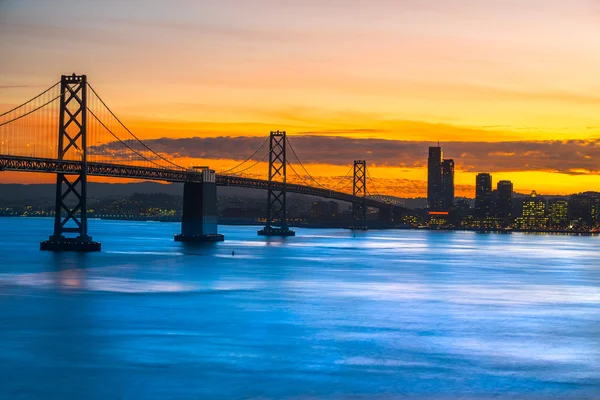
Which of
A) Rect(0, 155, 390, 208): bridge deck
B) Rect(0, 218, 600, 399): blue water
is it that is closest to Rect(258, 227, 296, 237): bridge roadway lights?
Rect(0, 155, 390, 208): bridge deck

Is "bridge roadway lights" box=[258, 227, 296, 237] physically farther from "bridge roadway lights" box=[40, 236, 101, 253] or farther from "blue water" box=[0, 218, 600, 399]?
"blue water" box=[0, 218, 600, 399]

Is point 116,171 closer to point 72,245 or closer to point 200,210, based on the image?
point 72,245

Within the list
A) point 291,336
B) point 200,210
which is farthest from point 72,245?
point 291,336

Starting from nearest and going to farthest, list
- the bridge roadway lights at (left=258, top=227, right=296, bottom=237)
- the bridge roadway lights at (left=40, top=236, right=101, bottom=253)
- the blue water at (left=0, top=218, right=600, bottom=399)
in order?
the blue water at (left=0, top=218, right=600, bottom=399) → the bridge roadway lights at (left=40, top=236, right=101, bottom=253) → the bridge roadway lights at (left=258, top=227, right=296, bottom=237)

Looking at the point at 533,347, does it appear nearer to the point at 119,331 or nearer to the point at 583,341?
the point at 583,341

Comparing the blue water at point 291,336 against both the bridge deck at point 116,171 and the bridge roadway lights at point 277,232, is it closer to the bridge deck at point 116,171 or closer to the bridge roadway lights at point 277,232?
the bridge deck at point 116,171

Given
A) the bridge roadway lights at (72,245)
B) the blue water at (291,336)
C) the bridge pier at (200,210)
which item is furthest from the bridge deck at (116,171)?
the blue water at (291,336)
